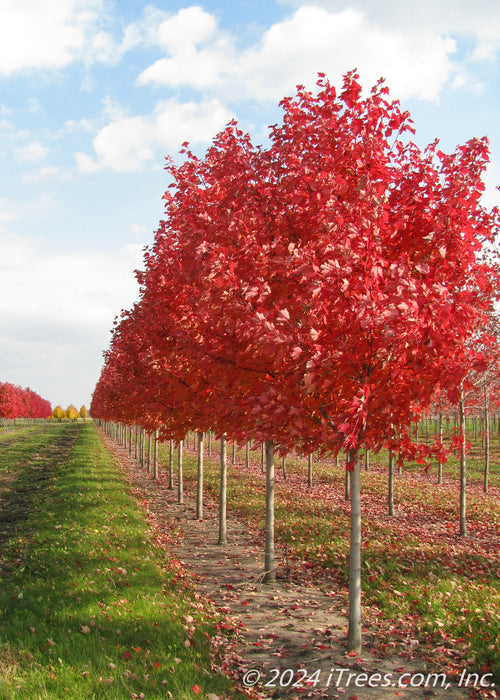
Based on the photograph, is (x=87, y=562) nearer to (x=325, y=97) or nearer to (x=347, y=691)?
(x=347, y=691)

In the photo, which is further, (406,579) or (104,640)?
(406,579)

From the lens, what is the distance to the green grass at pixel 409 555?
6.52 metres

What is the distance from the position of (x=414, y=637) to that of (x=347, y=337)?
4.41 meters

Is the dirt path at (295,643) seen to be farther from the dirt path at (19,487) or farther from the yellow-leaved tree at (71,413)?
the yellow-leaved tree at (71,413)

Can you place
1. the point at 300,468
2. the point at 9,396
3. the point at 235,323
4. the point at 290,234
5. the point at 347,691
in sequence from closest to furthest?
the point at 347,691 < the point at 235,323 < the point at 290,234 < the point at 300,468 < the point at 9,396

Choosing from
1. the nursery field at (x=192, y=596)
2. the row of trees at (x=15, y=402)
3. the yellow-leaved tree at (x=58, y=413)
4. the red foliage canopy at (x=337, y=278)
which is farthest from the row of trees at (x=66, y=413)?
the red foliage canopy at (x=337, y=278)

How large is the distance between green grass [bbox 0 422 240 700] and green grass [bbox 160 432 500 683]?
2640 mm

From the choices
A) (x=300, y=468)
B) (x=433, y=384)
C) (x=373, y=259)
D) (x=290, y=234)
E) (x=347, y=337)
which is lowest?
(x=300, y=468)

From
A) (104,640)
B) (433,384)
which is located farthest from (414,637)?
(104,640)

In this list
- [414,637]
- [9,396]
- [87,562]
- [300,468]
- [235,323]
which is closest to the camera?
[235,323]

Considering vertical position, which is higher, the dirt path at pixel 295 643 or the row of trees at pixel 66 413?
the dirt path at pixel 295 643

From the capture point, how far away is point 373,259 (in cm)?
544

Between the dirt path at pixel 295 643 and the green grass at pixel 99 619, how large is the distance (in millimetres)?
590

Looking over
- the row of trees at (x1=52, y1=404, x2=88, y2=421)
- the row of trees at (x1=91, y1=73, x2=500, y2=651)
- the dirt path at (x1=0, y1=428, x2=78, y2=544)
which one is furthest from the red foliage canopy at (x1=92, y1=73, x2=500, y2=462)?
the row of trees at (x1=52, y1=404, x2=88, y2=421)
